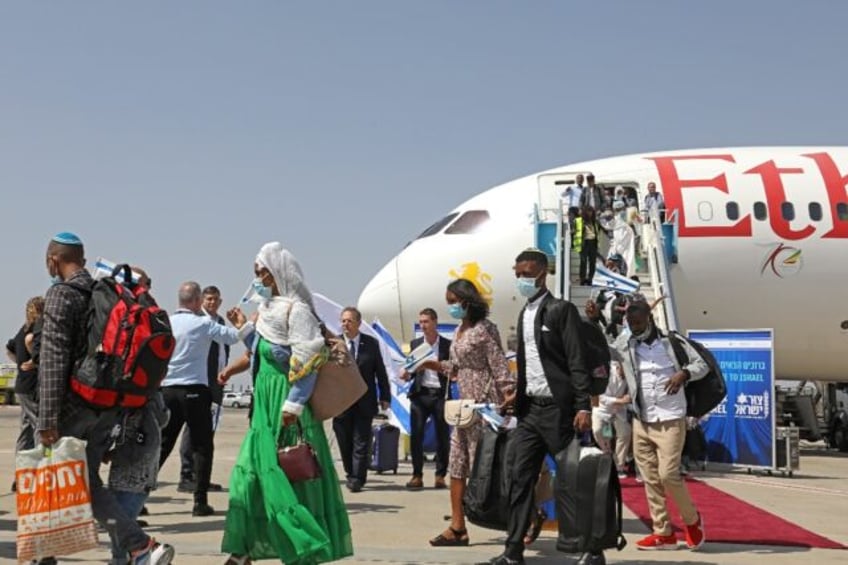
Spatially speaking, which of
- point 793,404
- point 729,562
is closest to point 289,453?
point 729,562

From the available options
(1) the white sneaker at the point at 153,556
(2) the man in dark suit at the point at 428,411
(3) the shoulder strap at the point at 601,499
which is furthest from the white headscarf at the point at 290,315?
(2) the man in dark suit at the point at 428,411

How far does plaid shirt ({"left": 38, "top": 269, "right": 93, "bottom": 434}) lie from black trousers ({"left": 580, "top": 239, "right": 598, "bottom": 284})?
1090 centimetres

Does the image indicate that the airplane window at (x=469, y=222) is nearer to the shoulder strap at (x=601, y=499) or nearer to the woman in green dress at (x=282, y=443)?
the shoulder strap at (x=601, y=499)

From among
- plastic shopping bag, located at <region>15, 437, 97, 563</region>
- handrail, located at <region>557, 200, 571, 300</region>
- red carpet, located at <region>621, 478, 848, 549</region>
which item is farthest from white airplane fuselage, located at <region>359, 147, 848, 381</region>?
plastic shopping bag, located at <region>15, 437, 97, 563</region>

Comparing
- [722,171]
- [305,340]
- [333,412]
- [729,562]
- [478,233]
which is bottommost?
[729,562]

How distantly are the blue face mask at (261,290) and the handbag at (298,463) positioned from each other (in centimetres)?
85

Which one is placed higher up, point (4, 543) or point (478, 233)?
point (478, 233)

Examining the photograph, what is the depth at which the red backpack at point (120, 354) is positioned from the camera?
4.74 metres

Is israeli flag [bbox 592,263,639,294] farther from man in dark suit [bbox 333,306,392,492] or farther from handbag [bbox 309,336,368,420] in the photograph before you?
handbag [bbox 309,336,368,420]

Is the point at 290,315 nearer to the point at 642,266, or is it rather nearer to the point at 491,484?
the point at 491,484

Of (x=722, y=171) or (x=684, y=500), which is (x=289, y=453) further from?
(x=722, y=171)

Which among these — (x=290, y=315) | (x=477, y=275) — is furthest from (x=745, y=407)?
(x=290, y=315)

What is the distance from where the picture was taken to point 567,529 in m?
5.97

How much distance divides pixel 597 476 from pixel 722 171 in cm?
1237
